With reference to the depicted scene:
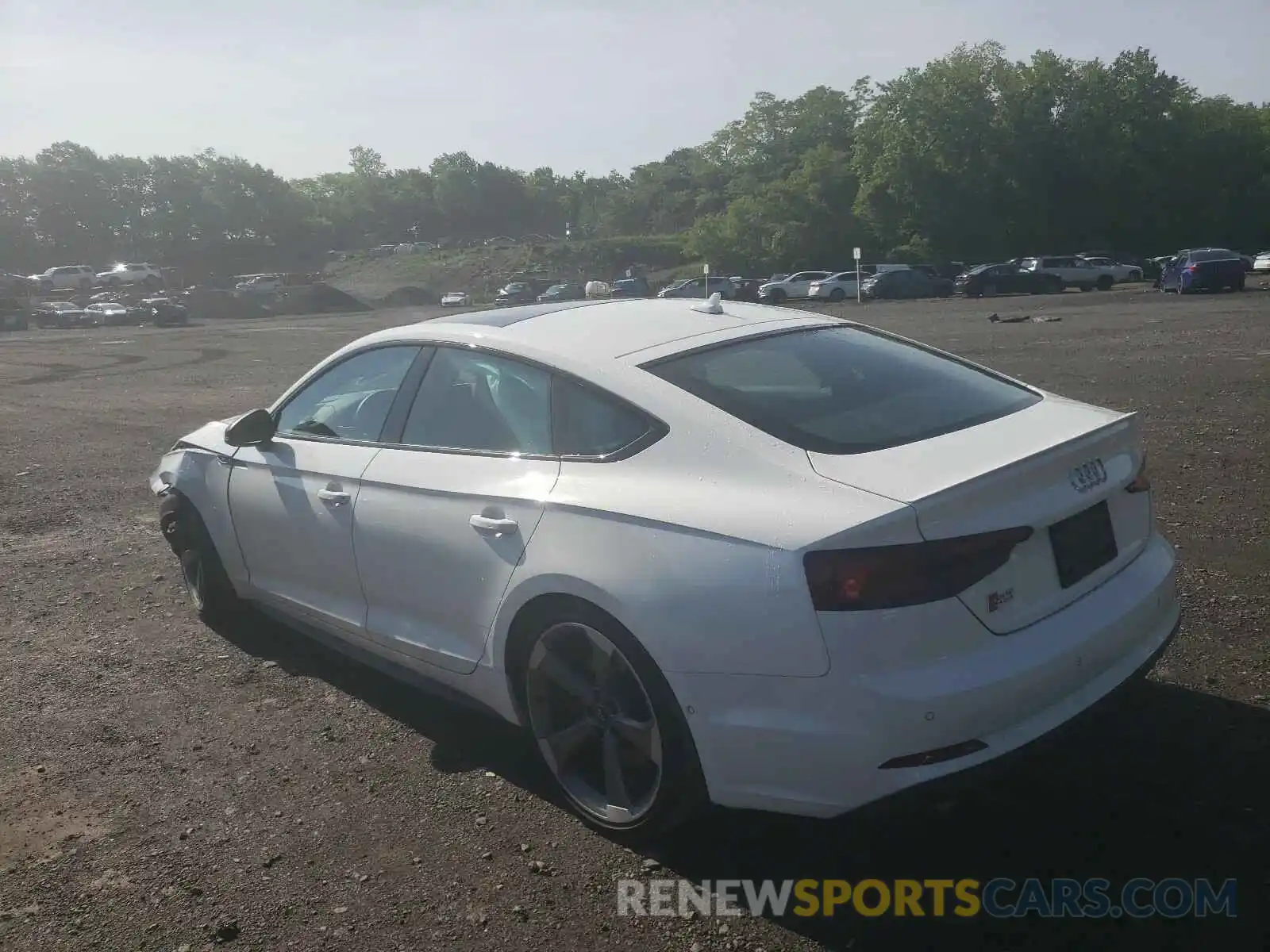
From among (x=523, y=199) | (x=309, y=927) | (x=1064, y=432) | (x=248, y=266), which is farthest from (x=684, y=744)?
(x=523, y=199)

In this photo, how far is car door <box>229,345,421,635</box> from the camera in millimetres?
4164

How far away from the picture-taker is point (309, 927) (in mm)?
2998

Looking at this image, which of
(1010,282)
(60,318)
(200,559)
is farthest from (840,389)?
(60,318)

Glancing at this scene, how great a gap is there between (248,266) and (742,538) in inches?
4827

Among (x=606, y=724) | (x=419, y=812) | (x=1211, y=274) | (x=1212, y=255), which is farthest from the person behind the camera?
(x=1212, y=255)

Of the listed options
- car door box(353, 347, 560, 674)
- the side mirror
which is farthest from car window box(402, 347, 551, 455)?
the side mirror

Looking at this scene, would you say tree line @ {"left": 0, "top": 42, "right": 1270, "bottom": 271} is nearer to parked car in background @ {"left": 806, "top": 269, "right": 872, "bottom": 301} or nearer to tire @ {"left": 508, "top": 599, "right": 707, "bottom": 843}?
parked car in background @ {"left": 806, "top": 269, "right": 872, "bottom": 301}

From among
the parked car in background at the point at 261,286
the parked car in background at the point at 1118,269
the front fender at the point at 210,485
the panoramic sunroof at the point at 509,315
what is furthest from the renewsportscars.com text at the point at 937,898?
the parked car in background at the point at 261,286

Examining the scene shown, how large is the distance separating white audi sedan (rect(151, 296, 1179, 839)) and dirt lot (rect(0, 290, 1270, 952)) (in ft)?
0.81

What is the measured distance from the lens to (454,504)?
142 inches

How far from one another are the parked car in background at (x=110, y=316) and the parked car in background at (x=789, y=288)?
32.5 metres

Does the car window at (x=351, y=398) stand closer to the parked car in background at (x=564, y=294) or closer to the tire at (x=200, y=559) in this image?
the tire at (x=200, y=559)

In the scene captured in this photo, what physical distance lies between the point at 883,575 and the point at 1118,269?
51.5 m

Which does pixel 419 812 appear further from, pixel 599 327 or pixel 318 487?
pixel 599 327
